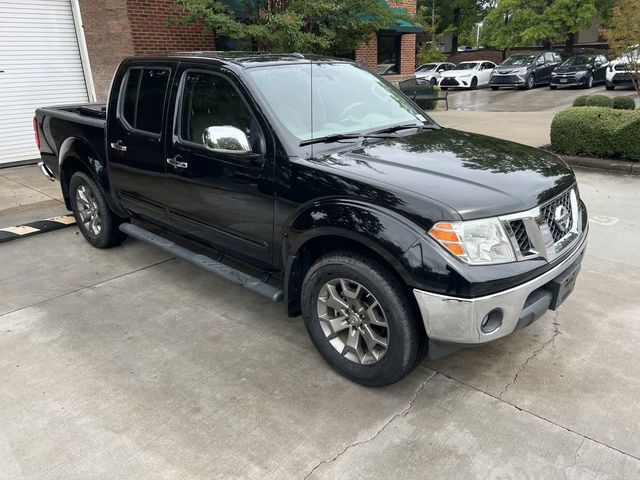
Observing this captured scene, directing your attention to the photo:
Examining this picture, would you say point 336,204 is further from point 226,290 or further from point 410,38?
point 410,38

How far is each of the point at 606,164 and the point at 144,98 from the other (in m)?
7.18

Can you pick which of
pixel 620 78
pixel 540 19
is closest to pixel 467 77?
pixel 540 19

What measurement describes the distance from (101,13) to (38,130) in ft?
16.6

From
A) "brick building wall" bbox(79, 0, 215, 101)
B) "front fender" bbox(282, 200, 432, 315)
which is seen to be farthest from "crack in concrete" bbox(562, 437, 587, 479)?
"brick building wall" bbox(79, 0, 215, 101)

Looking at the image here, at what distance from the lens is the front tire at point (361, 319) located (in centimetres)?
274

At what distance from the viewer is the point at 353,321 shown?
300 centimetres

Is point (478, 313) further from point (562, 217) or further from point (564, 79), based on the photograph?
point (564, 79)

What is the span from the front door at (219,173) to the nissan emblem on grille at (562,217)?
66.9 inches

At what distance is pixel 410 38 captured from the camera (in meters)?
19.4

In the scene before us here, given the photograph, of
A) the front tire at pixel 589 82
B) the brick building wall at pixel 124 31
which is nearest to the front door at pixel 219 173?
the brick building wall at pixel 124 31

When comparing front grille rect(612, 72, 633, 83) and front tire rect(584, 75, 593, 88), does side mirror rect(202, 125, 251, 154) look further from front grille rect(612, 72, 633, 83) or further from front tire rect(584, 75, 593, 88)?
front tire rect(584, 75, 593, 88)

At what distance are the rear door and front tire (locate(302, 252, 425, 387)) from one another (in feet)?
5.74

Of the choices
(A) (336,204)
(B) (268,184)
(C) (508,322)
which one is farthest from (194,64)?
(C) (508,322)

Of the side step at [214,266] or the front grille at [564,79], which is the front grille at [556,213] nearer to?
the side step at [214,266]
